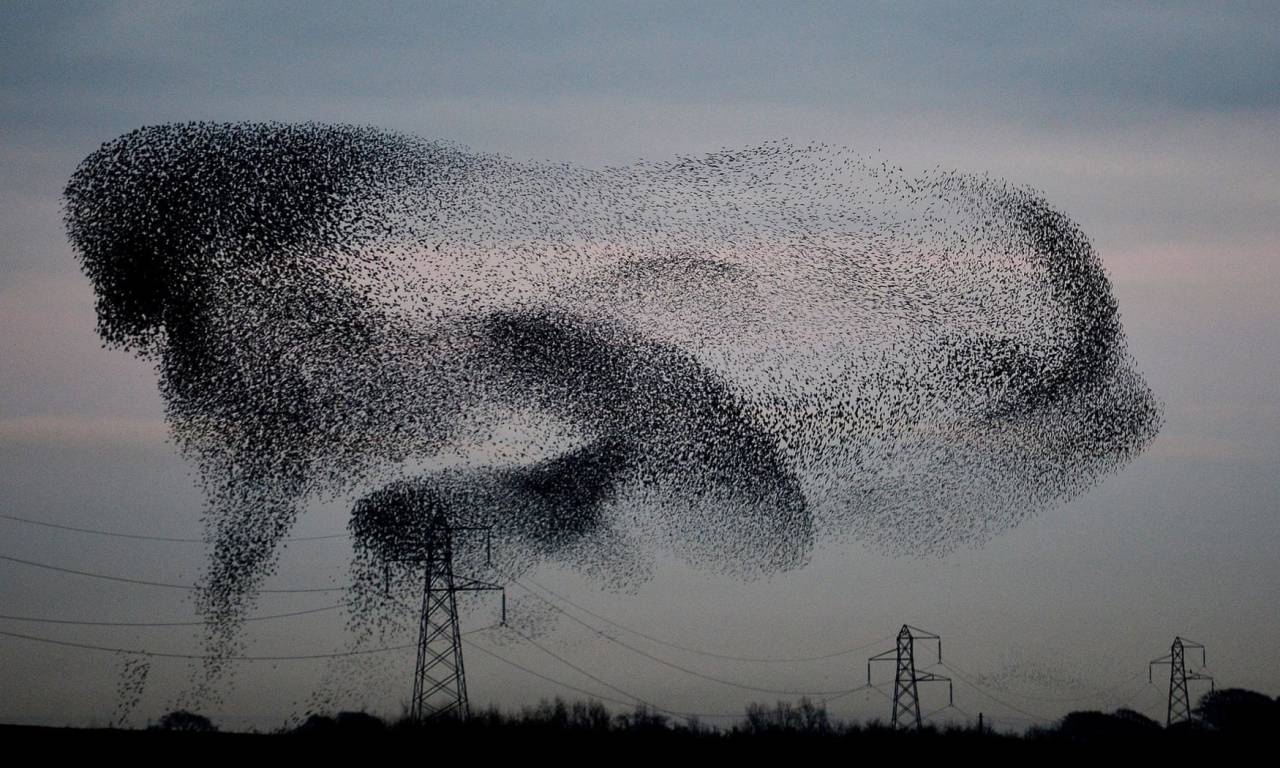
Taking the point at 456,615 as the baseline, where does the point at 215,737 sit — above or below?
below

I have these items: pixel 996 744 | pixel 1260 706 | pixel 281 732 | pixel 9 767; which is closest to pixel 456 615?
pixel 281 732

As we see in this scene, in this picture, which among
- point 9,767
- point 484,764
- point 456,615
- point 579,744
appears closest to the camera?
point 9,767

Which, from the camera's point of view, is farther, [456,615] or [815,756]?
[456,615]

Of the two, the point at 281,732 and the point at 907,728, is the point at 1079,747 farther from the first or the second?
the point at 281,732

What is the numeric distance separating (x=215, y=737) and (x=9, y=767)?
26.0ft

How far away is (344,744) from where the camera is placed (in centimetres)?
3478

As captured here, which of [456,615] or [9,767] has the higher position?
[456,615]

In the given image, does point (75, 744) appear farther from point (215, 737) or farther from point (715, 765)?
point (715, 765)

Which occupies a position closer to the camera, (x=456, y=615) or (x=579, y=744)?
(x=579, y=744)

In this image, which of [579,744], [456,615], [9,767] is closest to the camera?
[9,767]

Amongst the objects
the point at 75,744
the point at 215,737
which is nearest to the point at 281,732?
the point at 215,737

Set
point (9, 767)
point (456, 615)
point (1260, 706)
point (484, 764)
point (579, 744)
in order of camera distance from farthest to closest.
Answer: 1. point (1260, 706)
2. point (456, 615)
3. point (579, 744)
4. point (484, 764)
5. point (9, 767)

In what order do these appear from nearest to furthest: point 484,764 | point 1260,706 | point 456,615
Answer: point 484,764
point 456,615
point 1260,706

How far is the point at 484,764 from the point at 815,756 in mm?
10179
